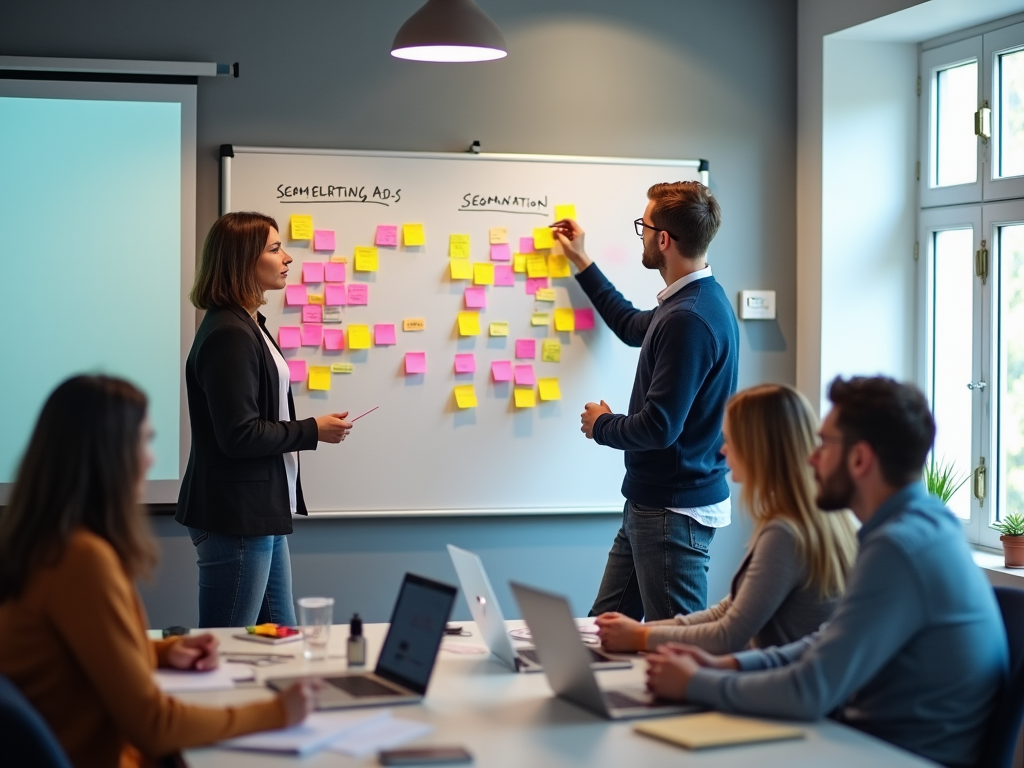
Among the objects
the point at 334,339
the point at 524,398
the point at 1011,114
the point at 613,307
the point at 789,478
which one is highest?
the point at 1011,114

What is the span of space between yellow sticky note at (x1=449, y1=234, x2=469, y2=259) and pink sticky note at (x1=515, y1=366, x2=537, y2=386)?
1.49 feet

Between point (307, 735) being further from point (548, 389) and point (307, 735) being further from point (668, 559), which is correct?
point (548, 389)

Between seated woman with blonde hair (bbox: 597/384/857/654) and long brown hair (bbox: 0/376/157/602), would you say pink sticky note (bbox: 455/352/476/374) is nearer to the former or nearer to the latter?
seated woman with blonde hair (bbox: 597/384/857/654)

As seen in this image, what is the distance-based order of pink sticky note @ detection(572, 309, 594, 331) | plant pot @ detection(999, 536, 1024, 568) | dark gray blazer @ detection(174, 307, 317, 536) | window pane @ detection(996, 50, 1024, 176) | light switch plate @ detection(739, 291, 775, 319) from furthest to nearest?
light switch plate @ detection(739, 291, 775, 319) < pink sticky note @ detection(572, 309, 594, 331) < window pane @ detection(996, 50, 1024, 176) < plant pot @ detection(999, 536, 1024, 568) < dark gray blazer @ detection(174, 307, 317, 536)

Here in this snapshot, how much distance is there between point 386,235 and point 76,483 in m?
2.33

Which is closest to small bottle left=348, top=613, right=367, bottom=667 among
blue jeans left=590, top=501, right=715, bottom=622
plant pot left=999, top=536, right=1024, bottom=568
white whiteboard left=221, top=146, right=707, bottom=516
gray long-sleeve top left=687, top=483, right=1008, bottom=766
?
gray long-sleeve top left=687, top=483, right=1008, bottom=766

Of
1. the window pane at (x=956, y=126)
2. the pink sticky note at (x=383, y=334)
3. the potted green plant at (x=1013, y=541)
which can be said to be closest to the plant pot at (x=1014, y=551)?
the potted green plant at (x=1013, y=541)

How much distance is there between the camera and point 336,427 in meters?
3.14

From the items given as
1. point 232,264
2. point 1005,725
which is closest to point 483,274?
point 232,264

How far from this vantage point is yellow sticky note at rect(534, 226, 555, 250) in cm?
409

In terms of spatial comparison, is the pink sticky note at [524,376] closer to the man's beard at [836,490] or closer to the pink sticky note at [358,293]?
the pink sticky note at [358,293]

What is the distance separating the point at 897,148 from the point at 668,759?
3.21 metres

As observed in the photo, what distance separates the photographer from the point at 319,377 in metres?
3.92

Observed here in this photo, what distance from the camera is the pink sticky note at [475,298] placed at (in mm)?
4035
